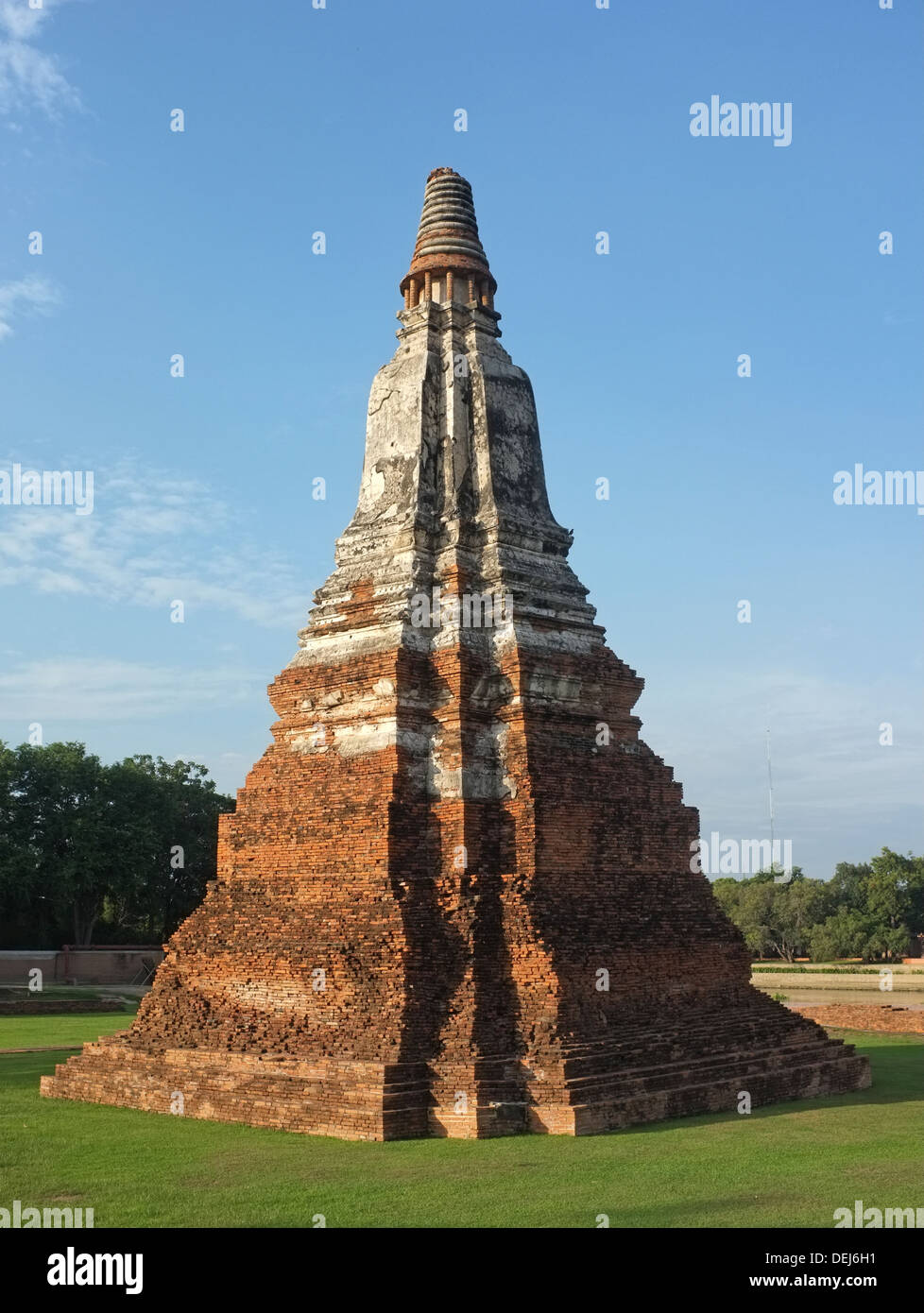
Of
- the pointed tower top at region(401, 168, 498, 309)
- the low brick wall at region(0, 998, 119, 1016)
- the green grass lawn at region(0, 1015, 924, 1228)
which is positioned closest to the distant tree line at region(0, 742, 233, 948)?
the low brick wall at region(0, 998, 119, 1016)

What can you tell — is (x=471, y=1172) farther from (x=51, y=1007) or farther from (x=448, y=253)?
(x=51, y=1007)

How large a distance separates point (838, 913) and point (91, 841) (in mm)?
34301

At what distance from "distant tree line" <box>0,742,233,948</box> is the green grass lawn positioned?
2818 cm

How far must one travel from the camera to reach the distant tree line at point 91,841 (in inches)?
1634

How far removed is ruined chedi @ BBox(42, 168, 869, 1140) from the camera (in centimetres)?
1291

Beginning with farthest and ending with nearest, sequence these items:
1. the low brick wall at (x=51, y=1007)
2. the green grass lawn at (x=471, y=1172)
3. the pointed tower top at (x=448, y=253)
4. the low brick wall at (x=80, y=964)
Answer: the low brick wall at (x=80, y=964) < the low brick wall at (x=51, y=1007) < the pointed tower top at (x=448, y=253) < the green grass lawn at (x=471, y=1172)

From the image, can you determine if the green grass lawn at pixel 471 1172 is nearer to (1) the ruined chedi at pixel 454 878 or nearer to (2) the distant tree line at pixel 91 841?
(1) the ruined chedi at pixel 454 878

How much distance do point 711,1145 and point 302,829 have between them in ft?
20.2

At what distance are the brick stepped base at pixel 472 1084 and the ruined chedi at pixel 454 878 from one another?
3 cm

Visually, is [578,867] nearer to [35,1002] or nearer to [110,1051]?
[110,1051]

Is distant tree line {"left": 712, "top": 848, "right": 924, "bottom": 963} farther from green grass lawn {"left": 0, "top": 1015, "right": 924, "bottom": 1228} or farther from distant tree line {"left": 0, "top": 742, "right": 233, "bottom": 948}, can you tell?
green grass lawn {"left": 0, "top": 1015, "right": 924, "bottom": 1228}

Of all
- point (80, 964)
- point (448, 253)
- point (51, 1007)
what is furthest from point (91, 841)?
point (448, 253)

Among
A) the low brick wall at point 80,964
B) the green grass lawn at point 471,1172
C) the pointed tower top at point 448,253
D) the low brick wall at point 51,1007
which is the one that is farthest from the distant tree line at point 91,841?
the green grass lawn at point 471,1172

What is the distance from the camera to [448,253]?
61.9 feet
